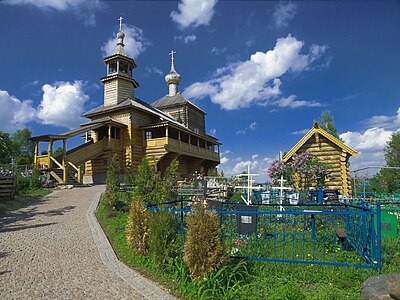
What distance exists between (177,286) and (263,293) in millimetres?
1331

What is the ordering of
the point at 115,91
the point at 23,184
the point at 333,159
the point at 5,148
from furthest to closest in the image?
the point at 5,148
the point at 115,91
the point at 23,184
the point at 333,159

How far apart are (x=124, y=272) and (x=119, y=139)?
19.7 m

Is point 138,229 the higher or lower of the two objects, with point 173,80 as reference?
lower

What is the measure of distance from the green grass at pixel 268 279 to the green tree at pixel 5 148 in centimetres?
5103

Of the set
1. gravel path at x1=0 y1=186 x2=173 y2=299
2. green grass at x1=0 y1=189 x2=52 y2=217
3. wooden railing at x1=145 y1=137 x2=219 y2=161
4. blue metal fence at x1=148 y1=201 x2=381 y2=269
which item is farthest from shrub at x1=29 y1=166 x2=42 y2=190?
blue metal fence at x1=148 y1=201 x2=381 y2=269

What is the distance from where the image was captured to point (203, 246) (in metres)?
4.36

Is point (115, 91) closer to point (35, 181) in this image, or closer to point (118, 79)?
point (118, 79)

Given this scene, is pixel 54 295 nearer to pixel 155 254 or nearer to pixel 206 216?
pixel 155 254

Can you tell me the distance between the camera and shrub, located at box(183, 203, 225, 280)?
4.31 meters

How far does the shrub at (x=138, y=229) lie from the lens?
19.3 ft

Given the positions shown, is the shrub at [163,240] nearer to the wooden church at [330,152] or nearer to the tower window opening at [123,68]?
the wooden church at [330,152]

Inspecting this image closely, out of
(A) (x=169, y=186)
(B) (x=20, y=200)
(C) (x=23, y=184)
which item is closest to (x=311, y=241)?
(A) (x=169, y=186)

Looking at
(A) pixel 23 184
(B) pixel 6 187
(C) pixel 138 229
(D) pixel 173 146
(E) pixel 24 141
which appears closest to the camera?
(C) pixel 138 229

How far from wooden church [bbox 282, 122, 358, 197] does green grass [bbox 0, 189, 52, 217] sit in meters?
11.7
